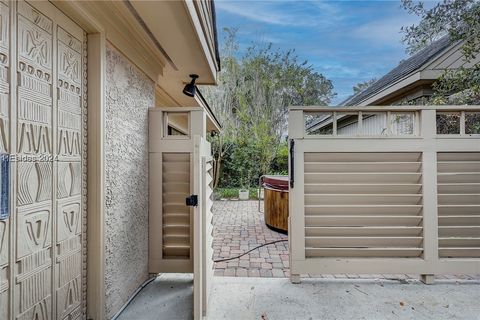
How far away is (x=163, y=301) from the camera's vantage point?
9.28ft

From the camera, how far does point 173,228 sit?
10.8 ft

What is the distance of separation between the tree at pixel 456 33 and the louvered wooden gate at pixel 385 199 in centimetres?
163

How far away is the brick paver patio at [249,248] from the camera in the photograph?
3666 mm

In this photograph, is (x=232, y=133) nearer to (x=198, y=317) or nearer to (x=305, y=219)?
(x=305, y=219)

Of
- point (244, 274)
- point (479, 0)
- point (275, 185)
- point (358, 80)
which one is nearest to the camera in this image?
point (244, 274)

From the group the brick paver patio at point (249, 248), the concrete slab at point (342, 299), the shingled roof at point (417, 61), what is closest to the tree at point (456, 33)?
the shingled roof at point (417, 61)

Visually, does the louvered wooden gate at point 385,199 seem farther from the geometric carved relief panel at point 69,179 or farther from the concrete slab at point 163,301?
the geometric carved relief panel at point 69,179

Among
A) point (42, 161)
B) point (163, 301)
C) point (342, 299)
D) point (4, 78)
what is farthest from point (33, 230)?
point (342, 299)

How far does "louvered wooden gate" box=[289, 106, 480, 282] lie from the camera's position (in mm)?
3242

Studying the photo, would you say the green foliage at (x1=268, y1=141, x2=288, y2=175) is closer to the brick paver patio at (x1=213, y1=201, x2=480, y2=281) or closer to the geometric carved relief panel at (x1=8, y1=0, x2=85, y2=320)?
the brick paver patio at (x1=213, y1=201, x2=480, y2=281)

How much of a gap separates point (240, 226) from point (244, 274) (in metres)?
2.82

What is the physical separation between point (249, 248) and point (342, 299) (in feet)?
7.11

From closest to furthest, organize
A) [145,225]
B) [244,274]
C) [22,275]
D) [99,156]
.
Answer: [22,275]
[99,156]
[145,225]
[244,274]

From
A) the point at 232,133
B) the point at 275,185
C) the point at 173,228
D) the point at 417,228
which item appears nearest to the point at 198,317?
the point at 173,228
